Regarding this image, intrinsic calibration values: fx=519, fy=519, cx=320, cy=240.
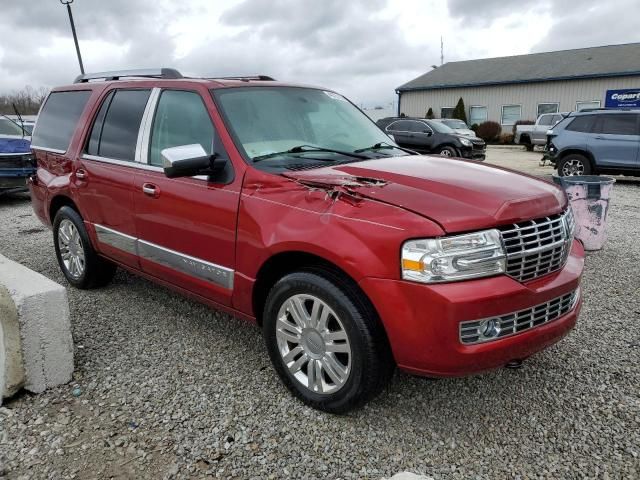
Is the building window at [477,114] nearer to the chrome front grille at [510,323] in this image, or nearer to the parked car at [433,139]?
the parked car at [433,139]

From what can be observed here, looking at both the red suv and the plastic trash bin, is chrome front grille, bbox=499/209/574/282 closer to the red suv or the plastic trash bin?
the red suv

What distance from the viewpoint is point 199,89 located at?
11.3 feet

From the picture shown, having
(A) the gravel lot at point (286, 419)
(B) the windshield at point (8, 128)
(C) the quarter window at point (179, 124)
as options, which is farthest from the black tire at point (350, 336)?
(B) the windshield at point (8, 128)

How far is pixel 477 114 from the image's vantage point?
3322 cm

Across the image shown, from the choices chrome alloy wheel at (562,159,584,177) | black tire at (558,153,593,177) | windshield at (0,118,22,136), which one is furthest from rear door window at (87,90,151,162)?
chrome alloy wheel at (562,159,584,177)

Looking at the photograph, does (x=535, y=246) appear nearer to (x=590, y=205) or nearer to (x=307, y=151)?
(x=307, y=151)

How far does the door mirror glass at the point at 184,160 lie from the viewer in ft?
9.66

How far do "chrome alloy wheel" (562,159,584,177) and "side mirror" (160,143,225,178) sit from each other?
37.5 ft

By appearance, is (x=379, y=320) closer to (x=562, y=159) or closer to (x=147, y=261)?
(x=147, y=261)

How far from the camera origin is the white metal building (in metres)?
28.3

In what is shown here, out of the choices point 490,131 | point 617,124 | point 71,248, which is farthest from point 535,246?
A: point 490,131

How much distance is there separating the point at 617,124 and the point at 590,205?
7.22 metres

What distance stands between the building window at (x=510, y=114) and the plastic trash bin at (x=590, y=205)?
2748 cm

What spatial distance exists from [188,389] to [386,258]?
1.57 metres
